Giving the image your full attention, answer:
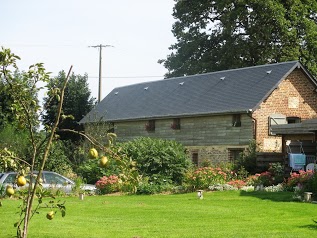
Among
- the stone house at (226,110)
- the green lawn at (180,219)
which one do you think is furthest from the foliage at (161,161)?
the stone house at (226,110)

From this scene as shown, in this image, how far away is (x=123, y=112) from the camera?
4669 centimetres

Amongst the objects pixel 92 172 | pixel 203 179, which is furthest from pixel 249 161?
pixel 92 172

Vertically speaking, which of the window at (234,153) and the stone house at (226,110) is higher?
the stone house at (226,110)

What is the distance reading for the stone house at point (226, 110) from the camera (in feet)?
120

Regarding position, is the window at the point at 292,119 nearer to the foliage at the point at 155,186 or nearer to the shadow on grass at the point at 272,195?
the foliage at the point at 155,186

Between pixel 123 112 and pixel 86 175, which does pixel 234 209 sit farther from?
pixel 123 112

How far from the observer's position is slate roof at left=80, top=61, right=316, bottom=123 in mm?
37344

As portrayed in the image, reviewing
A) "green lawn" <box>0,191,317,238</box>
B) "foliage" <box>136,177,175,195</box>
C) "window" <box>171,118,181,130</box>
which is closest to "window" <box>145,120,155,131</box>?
"window" <box>171,118,181,130</box>

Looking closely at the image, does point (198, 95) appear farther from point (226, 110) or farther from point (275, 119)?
point (275, 119)

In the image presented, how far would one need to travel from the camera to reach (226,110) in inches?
1462

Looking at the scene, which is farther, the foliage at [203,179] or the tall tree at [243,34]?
the tall tree at [243,34]

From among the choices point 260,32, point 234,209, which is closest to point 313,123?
point 234,209

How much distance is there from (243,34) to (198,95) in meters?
10.3

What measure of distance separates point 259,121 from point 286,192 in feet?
40.5
